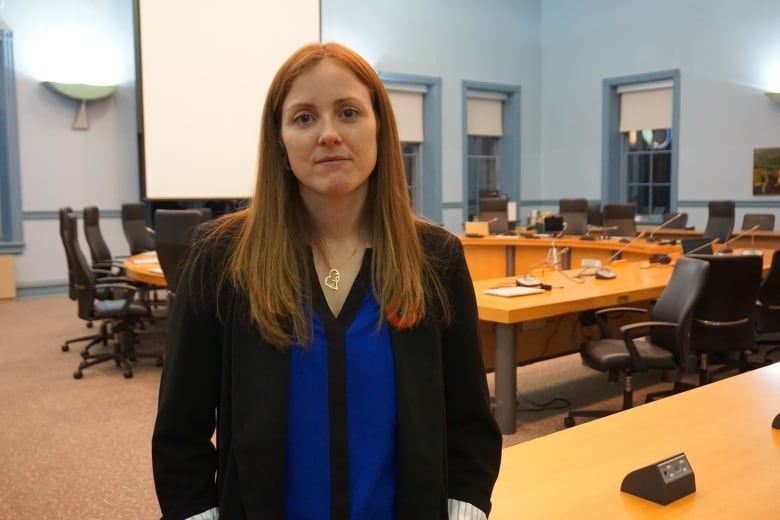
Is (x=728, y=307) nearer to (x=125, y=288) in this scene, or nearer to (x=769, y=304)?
(x=769, y=304)

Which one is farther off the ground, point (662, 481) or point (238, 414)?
point (238, 414)

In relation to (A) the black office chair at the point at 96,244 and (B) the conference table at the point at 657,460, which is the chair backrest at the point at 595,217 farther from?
(B) the conference table at the point at 657,460

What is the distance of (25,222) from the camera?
8.80 metres

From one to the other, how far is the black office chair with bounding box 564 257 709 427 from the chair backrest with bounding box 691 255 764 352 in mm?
156

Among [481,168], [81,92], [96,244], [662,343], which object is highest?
[81,92]

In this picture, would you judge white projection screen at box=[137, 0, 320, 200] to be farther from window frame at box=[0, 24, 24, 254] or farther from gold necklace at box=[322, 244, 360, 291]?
gold necklace at box=[322, 244, 360, 291]

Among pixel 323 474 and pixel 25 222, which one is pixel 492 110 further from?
pixel 323 474

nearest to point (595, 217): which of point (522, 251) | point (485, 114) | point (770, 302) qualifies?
point (522, 251)

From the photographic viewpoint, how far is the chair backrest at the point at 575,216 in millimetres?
8914

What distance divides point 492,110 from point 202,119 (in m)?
5.32

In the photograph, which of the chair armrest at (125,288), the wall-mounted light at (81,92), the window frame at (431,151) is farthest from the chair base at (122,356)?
the window frame at (431,151)

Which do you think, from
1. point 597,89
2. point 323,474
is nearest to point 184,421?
point 323,474

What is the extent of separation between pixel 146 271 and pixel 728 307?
3886 millimetres

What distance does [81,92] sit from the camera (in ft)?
28.9
